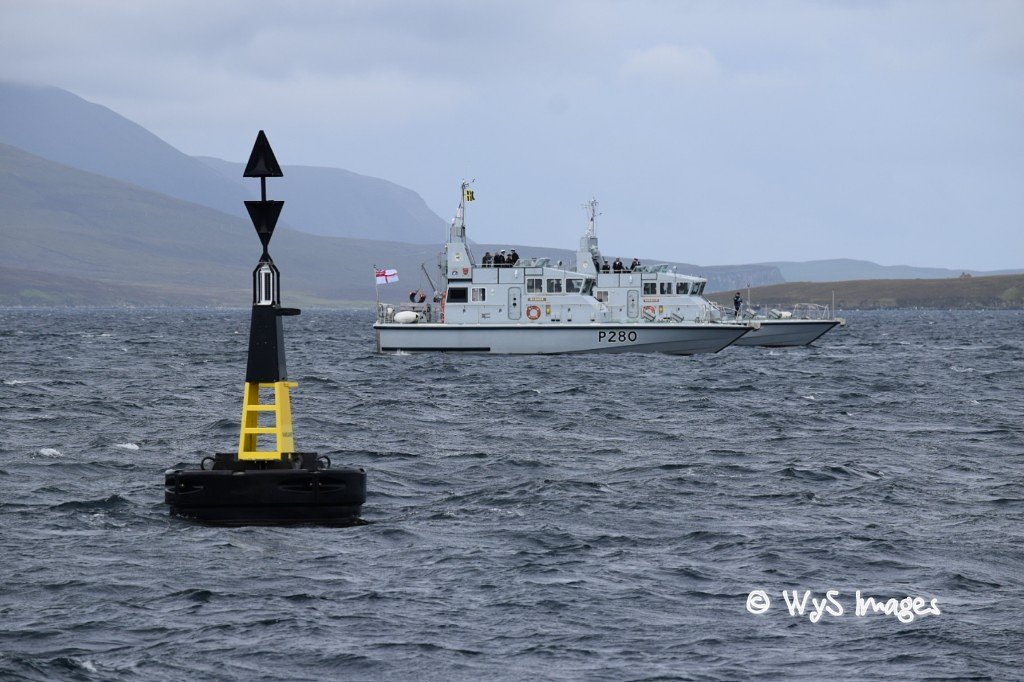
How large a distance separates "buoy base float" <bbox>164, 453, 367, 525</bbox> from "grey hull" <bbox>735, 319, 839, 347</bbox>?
59.3m

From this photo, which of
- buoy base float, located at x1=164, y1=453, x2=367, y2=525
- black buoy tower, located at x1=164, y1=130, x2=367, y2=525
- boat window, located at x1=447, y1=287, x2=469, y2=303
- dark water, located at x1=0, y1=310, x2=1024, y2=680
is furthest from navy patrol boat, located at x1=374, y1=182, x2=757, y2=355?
black buoy tower, located at x1=164, y1=130, x2=367, y2=525

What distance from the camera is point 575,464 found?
89.6ft

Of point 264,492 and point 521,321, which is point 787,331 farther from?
point 264,492

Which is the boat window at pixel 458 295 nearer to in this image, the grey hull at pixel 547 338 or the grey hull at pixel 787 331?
the grey hull at pixel 547 338

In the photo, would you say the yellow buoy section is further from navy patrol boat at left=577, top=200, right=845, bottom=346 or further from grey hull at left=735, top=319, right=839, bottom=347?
grey hull at left=735, top=319, right=839, bottom=347

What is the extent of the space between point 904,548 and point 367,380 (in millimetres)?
37341

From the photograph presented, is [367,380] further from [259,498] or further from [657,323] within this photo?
[259,498]

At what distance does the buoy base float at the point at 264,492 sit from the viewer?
58.8ft

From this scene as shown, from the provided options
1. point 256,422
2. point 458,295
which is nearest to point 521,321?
point 458,295

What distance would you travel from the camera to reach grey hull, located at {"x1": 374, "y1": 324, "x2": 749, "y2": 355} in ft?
209

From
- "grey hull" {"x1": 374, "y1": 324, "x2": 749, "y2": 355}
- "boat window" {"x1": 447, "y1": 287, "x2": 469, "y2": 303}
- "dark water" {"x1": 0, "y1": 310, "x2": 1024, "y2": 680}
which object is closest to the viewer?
"dark water" {"x1": 0, "y1": 310, "x2": 1024, "y2": 680}

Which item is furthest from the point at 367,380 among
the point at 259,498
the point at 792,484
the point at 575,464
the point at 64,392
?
the point at 259,498

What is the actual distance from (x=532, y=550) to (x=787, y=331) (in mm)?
61664

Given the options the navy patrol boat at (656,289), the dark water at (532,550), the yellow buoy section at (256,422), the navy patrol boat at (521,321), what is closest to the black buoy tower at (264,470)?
the yellow buoy section at (256,422)
